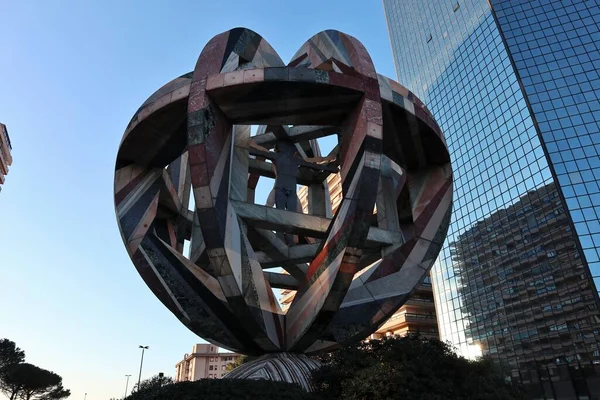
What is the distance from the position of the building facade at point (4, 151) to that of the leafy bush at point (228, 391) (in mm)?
→ 60823

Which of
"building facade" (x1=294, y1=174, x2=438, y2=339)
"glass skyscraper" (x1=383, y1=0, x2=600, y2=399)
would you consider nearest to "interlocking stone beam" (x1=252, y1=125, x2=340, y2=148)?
"building facade" (x1=294, y1=174, x2=438, y2=339)

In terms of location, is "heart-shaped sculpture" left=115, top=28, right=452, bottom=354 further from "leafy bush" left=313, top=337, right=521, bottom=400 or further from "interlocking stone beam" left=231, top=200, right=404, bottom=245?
"leafy bush" left=313, top=337, right=521, bottom=400

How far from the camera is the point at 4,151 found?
6153cm

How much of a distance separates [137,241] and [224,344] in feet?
14.7

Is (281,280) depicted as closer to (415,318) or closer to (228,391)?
(228,391)

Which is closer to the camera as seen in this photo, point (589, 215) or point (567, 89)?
point (589, 215)

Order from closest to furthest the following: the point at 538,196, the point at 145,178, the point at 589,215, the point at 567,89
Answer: the point at 145,178 → the point at 589,215 → the point at 538,196 → the point at 567,89

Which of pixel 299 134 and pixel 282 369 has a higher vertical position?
pixel 299 134

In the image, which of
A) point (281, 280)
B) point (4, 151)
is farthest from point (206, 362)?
point (281, 280)

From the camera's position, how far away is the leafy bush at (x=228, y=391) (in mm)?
10492

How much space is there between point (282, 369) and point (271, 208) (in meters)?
5.27

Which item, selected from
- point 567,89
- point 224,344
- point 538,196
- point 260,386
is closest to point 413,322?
point 538,196

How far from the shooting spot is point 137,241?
49.1 feet

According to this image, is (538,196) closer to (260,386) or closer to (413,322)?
(413,322)
